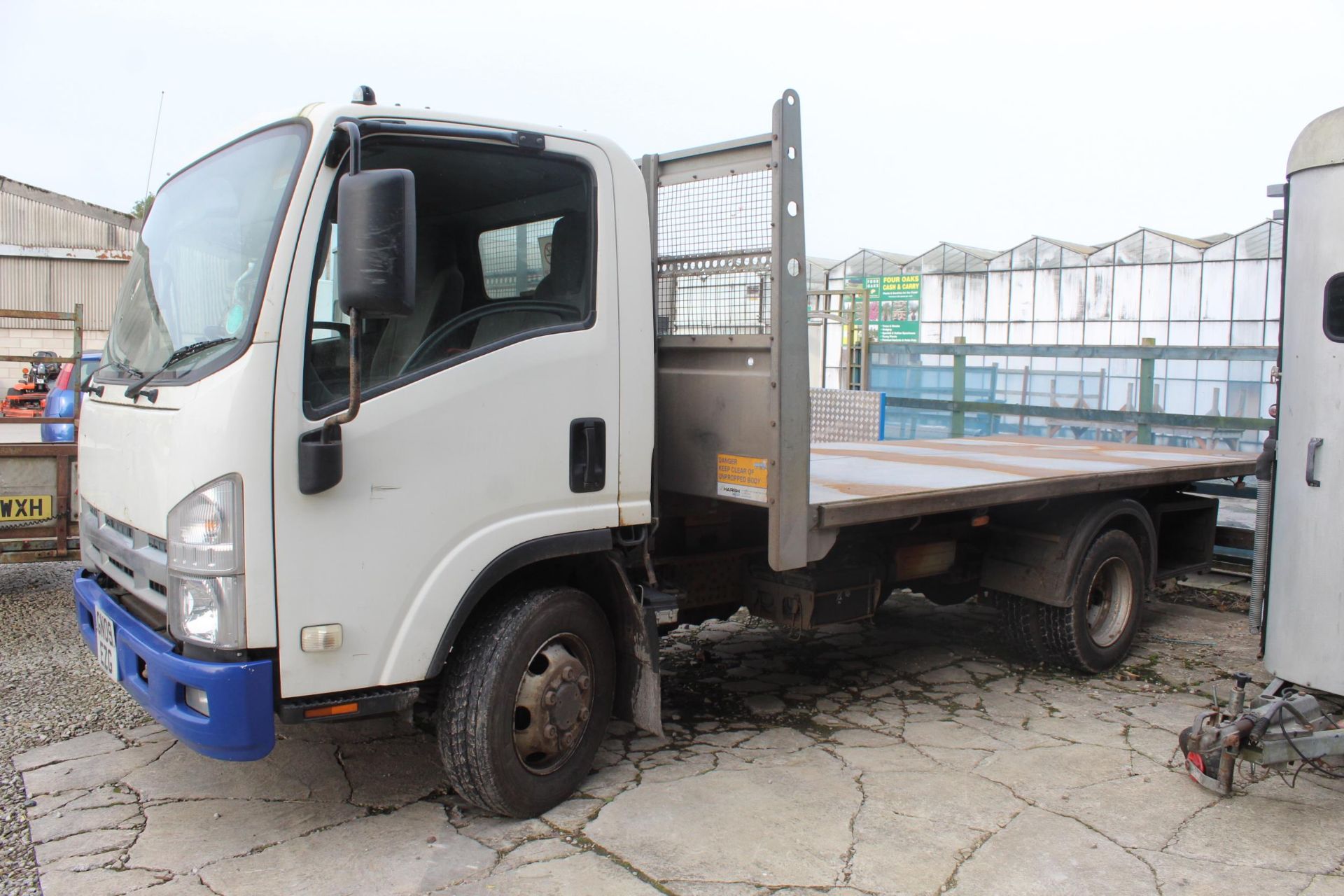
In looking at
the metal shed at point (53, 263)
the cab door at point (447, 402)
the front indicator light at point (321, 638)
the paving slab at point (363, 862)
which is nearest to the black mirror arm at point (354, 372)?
the cab door at point (447, 402)

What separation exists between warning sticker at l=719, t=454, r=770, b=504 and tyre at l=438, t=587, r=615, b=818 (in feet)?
2.24

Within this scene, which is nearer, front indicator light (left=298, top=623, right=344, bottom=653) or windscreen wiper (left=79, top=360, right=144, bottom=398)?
front indicator light (left=298, top=623, right=344, bottom=653)

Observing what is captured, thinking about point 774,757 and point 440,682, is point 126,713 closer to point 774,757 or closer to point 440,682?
point 440,682

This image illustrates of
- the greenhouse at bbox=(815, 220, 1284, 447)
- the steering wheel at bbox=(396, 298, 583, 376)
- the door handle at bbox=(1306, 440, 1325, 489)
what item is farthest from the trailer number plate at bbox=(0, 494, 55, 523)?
the greenhouse at bbox=(815, 220, 1284, 447)

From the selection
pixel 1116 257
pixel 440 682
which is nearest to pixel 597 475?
pixel 440 682

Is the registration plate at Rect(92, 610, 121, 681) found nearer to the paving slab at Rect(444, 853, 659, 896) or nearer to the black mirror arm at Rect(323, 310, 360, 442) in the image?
the black mirror arm at Rect(323, 310, 360, 442)

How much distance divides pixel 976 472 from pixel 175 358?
382cm

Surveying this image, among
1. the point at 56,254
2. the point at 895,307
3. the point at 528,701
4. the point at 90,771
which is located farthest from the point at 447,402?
the point at 895,307

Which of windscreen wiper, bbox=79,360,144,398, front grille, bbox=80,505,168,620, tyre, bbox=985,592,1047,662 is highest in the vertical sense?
windscreen wiper, bbox=79,360,144,398

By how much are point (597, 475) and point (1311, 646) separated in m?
2.87

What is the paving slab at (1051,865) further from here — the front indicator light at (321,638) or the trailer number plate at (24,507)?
the trailer number plate at (24,507)

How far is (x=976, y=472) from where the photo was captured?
17.9 ft

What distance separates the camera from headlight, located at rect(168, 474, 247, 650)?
299 cm

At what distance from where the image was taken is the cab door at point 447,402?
10.2 ft
